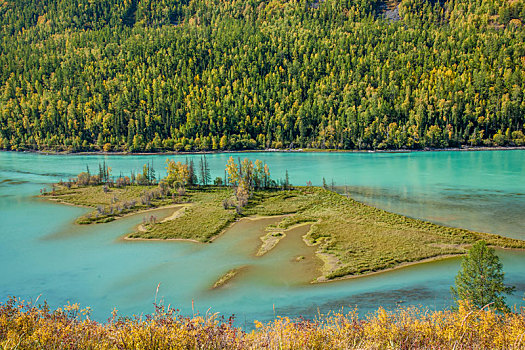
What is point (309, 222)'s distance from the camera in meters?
59.8

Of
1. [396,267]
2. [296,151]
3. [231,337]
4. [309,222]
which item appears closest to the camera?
[231,337]

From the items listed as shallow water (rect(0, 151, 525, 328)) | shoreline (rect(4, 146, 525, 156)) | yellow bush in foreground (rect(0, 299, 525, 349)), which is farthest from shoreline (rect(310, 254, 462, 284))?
shoreline (rect(4, 146, 525, 156))

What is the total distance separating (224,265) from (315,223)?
20019 mm

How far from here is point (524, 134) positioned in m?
168

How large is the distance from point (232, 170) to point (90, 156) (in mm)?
125523

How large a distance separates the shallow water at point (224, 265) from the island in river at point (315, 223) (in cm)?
212

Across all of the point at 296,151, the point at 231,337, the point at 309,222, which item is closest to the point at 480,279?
the point at 231,337

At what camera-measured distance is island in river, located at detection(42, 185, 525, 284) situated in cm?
4381

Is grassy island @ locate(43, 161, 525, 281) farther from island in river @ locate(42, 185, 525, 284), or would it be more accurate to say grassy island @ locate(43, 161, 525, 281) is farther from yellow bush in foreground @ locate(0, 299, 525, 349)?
yellow bush in foreground @ locate(0, 299, 525, 349)

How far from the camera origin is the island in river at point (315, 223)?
43.8 metres

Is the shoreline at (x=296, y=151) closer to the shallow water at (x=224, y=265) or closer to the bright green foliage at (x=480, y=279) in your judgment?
the shallow water at (x=224, y=265)

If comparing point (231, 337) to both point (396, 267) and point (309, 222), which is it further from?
point (309, 222)

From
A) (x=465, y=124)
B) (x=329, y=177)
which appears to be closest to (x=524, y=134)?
(x=465, y=124)

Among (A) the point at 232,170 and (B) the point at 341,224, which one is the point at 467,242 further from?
(A) the point at 232,170
